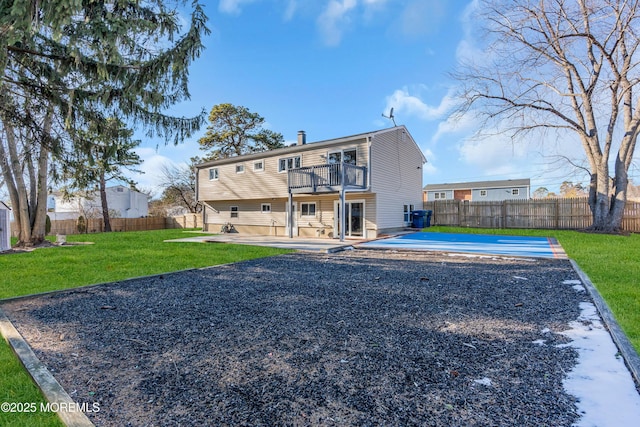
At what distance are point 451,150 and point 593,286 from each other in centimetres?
1477

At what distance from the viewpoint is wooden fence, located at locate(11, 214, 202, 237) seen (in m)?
23.0

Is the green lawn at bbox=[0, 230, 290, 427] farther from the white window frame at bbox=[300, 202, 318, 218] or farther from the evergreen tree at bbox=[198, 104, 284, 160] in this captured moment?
the evergreen tree at bbox=[198, 104, 284, 160]

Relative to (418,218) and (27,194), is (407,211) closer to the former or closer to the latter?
(418,218)

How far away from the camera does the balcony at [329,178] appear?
44.4 feet

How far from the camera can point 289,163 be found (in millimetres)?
16844

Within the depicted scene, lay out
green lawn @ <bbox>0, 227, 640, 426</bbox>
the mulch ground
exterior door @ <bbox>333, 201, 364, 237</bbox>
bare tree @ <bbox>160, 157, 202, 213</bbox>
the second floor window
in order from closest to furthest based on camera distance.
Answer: the mulch ground, green lawn @ <bbox>0, 227, 640, 426</bbox>, exterior door @ <bbox>333, 201, 364, 237</bbox>, the second floor window, bare tree @ <bbox>160, 157, 202, 213</bbox>

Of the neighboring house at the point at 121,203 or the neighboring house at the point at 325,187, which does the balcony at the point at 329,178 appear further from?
the neighboring house at the point at 121,203

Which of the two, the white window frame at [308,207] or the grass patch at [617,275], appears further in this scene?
the white window frame at [308,207]

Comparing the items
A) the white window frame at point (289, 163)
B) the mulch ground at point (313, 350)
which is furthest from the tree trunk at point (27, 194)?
the mulch ground at point (313, 350)

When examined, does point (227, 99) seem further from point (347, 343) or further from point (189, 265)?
point (347, 343)

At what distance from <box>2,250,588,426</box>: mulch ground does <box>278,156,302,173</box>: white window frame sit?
11.1 meters

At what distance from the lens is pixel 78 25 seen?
520cm

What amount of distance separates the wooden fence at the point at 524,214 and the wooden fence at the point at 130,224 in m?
19.8

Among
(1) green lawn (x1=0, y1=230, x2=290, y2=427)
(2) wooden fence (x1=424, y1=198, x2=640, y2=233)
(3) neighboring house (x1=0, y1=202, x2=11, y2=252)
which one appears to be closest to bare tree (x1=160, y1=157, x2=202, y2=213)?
(3) neighboring house (x1=0, y1=202, x2=11, y2=252)
